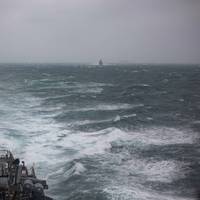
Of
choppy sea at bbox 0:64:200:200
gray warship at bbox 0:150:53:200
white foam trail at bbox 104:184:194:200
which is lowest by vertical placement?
white foam trail at bbox 104:184:194:200

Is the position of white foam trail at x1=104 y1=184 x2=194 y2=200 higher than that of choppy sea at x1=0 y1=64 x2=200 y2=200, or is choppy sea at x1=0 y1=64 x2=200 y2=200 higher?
choppy sea at x1=0 y1=64 x2=200 y2=200

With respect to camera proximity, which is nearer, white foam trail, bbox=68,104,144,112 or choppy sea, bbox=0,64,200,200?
choppy sea, bbox=0,64,200,200

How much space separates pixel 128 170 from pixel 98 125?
19.6 meters

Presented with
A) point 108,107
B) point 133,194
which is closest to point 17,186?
point 133,194

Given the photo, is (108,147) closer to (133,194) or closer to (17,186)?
(133,194)

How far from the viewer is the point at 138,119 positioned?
189ft

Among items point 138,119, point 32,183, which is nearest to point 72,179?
point 32,183

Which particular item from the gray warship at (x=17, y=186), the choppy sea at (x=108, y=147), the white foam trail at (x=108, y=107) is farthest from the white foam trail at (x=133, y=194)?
the white foam trail at (x=108, y=107)

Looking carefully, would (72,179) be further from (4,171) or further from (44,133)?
(44,133)

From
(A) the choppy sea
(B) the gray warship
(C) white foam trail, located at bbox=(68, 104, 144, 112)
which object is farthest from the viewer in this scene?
(C) white foam trail, located at bbox=(68, 104, 144, 112)

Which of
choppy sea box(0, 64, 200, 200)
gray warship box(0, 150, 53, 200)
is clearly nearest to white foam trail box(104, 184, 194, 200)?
choppy sea box(0, 64, 200, 200)

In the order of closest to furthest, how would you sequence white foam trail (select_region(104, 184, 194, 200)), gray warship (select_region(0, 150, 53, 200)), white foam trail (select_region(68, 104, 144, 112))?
gray warship (select_region(0, 150, 53, 200)), white foam trail (select_region(104, 184, 194, 200)), white foam trail (select_region(68, 104, 144, 112))

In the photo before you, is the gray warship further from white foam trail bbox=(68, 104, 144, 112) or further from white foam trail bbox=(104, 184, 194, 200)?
white foam trail bbox=(68, 104, 144, 112)

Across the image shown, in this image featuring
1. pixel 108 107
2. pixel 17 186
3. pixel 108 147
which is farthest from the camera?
pixel 108 107
